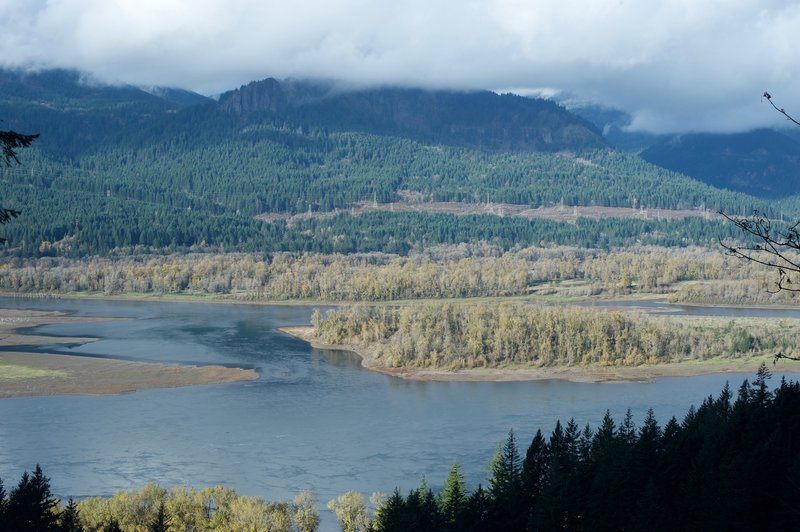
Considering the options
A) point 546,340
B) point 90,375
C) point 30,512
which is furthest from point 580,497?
point 90,375

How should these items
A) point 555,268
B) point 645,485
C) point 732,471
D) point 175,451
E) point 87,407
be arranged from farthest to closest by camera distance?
point 555,268 → point 87,407 → point 175,451 → point 645,485 → point 732,471

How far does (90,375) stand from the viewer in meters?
67.6

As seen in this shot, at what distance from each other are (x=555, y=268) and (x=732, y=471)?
11031 cm

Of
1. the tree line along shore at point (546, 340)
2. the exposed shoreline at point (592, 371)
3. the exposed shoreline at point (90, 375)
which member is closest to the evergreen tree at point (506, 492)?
the exposed shoreline at point (592, 371)

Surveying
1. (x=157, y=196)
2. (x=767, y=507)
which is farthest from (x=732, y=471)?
(x=157, y=196)

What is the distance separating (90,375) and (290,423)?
66.5ft

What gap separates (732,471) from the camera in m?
27.1

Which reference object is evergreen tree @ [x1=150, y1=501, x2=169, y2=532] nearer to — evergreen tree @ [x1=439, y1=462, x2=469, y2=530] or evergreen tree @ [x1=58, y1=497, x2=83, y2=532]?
evergreen tree @ [x1=58, y1=497, x2=83, y2=532]

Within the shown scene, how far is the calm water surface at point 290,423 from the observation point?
42844 millimetres

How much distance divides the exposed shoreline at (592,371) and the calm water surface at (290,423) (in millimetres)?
1904

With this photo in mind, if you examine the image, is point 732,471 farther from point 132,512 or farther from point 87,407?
point 87,407

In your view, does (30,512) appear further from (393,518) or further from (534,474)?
(534,474)

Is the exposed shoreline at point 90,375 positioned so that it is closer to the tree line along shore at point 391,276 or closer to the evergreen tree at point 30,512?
the evergreen tree at point 30,512

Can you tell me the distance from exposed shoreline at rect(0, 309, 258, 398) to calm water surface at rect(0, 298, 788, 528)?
181cm
